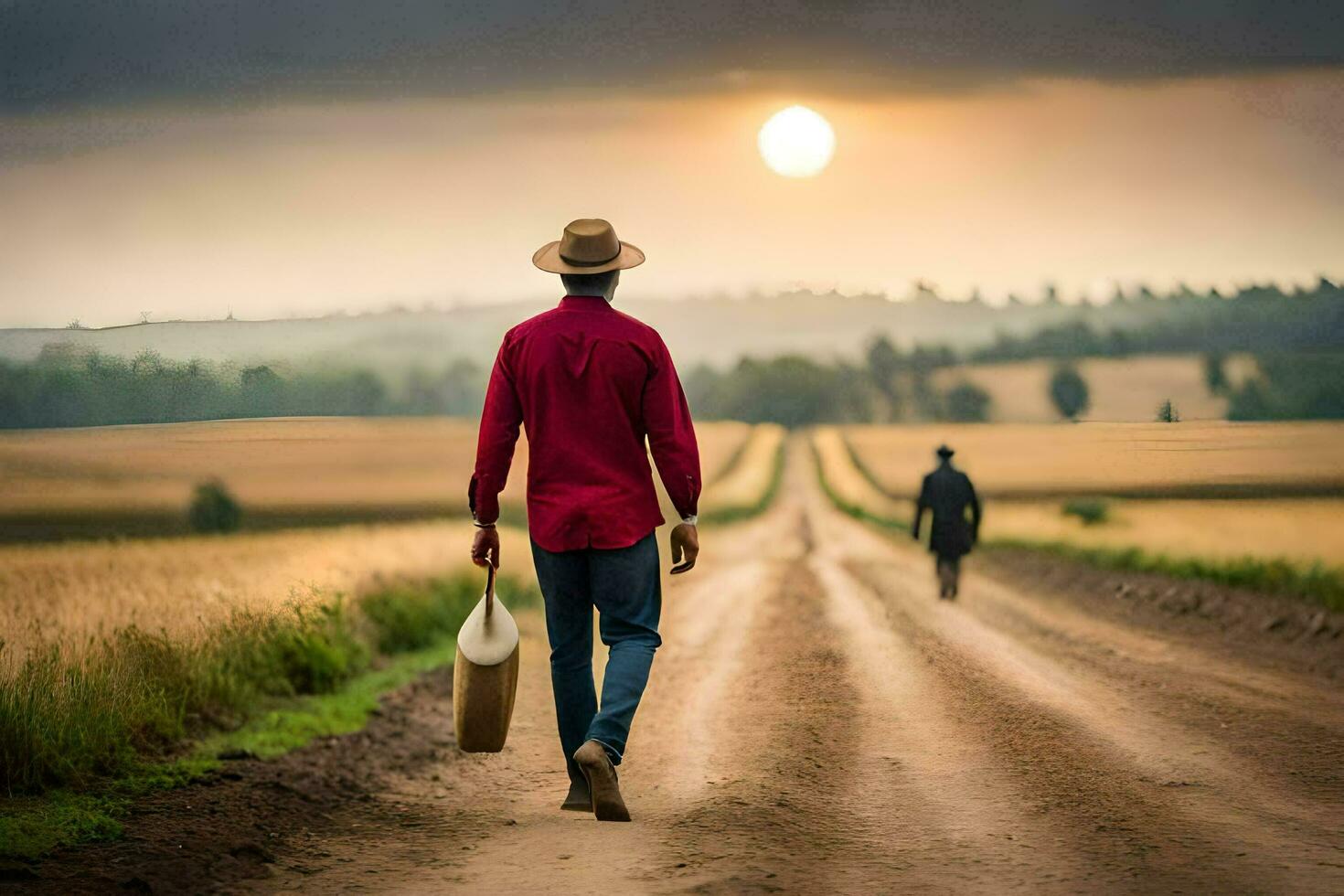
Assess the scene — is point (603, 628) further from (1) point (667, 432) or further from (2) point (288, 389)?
(2) point (288, 389)

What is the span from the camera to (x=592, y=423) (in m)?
6.47

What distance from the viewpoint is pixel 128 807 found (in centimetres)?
647

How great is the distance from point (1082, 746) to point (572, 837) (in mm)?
3263

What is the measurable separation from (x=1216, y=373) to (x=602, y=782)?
18.9 metres

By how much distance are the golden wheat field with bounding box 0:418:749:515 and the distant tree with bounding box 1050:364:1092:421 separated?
925cm

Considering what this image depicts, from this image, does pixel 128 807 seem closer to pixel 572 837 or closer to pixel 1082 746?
pixel 572 837

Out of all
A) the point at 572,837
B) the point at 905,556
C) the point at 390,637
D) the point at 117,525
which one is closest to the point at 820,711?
the point at 572,837

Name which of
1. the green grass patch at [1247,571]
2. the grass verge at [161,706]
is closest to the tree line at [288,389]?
the green grass patch at [1247,571]

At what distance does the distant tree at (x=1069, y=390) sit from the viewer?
25.1 metres

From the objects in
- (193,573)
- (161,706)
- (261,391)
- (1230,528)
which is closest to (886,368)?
(1230,528)

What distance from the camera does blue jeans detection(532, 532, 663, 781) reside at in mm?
6438

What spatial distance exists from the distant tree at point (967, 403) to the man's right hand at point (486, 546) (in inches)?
2066

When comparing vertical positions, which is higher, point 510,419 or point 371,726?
point 510,419

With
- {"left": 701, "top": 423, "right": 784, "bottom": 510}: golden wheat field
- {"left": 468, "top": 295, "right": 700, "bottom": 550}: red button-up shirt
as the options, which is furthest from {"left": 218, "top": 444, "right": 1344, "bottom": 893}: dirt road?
{"left": 701, "top": 423, "right": 784, "bottom": 510}: golden wheat field
